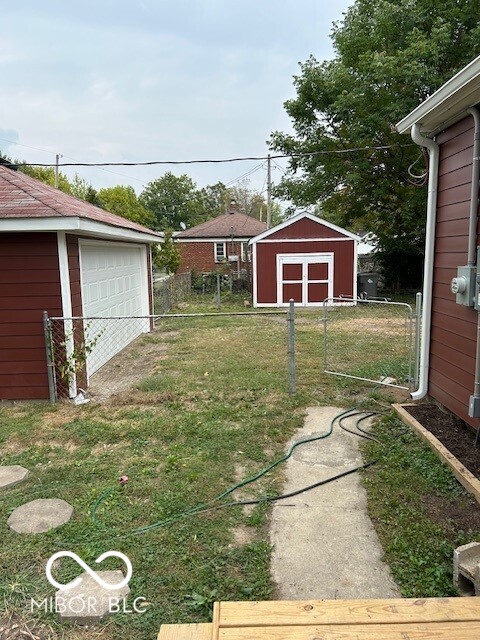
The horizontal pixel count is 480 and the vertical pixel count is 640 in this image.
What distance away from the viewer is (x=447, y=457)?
127 inches

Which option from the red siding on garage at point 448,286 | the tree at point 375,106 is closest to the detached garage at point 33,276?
the red siding on garage at point 448,286

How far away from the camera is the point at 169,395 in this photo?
5297 millimetres

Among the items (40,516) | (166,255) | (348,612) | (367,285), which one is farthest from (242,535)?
(166,255)

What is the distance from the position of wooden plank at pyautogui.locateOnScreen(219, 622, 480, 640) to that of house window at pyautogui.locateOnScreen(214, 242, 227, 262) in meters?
22.3

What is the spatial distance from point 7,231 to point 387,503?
4.62m

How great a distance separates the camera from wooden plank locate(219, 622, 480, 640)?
61.7 inches

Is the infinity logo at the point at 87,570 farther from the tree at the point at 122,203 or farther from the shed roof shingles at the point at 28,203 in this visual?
the tree at the point at 122,203

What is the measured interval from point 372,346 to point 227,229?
55.8ft

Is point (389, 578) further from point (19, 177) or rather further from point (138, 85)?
point (138, 85)

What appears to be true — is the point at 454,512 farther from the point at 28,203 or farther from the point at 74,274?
the point at 28,203

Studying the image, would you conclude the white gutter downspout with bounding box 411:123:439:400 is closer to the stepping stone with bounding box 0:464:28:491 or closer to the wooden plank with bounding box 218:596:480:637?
the wooden plank with bounding box 218:596:480:637

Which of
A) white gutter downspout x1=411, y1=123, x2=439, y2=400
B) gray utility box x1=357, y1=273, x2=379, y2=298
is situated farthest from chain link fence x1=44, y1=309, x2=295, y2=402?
gray utility box x1=357, y1=273, x2=379, y2=298

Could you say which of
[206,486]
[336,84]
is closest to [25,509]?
[206,486]

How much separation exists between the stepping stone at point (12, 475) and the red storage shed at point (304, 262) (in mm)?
12518
